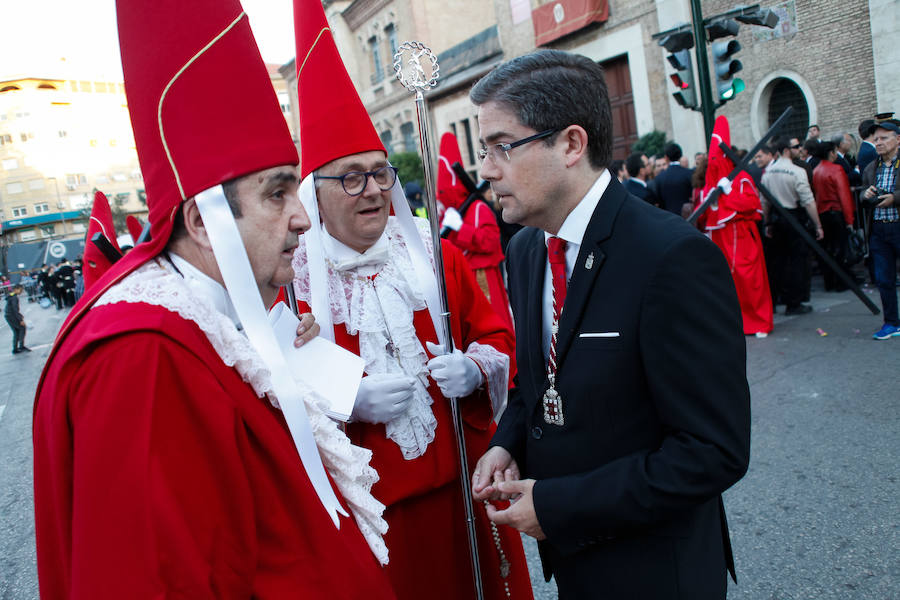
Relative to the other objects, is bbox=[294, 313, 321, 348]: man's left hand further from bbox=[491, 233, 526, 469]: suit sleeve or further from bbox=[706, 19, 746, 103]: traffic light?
bbox=[706, 19, 746, 103]: traffic light

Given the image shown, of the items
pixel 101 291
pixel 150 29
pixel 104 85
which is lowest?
pixel 101 291

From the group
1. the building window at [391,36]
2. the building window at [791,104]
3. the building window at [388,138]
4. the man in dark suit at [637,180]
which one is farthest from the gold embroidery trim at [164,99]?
the building window at [391,36]

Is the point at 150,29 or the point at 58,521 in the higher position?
the point at 150,29

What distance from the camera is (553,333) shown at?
167 centimetres

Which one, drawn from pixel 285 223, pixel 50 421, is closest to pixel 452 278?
pixel 285 223

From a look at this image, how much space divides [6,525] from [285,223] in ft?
15.9

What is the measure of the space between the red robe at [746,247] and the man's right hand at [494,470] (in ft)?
19.2

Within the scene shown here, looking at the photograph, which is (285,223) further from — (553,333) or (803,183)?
(803,183)

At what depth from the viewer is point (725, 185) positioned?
7000mm

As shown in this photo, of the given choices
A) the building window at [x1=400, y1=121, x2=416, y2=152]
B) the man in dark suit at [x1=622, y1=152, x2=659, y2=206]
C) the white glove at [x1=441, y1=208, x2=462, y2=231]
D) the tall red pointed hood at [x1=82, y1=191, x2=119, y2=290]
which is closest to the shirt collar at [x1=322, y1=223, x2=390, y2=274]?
the tall red pointed hood at [x1=82, y1=191, x2=119, y2=290]

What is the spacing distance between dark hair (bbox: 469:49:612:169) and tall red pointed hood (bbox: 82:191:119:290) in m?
3.17

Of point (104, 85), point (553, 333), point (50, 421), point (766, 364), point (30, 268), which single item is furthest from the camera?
point (104, 85)

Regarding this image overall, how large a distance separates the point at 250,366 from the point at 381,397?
2.35ft

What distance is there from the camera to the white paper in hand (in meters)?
1.74
